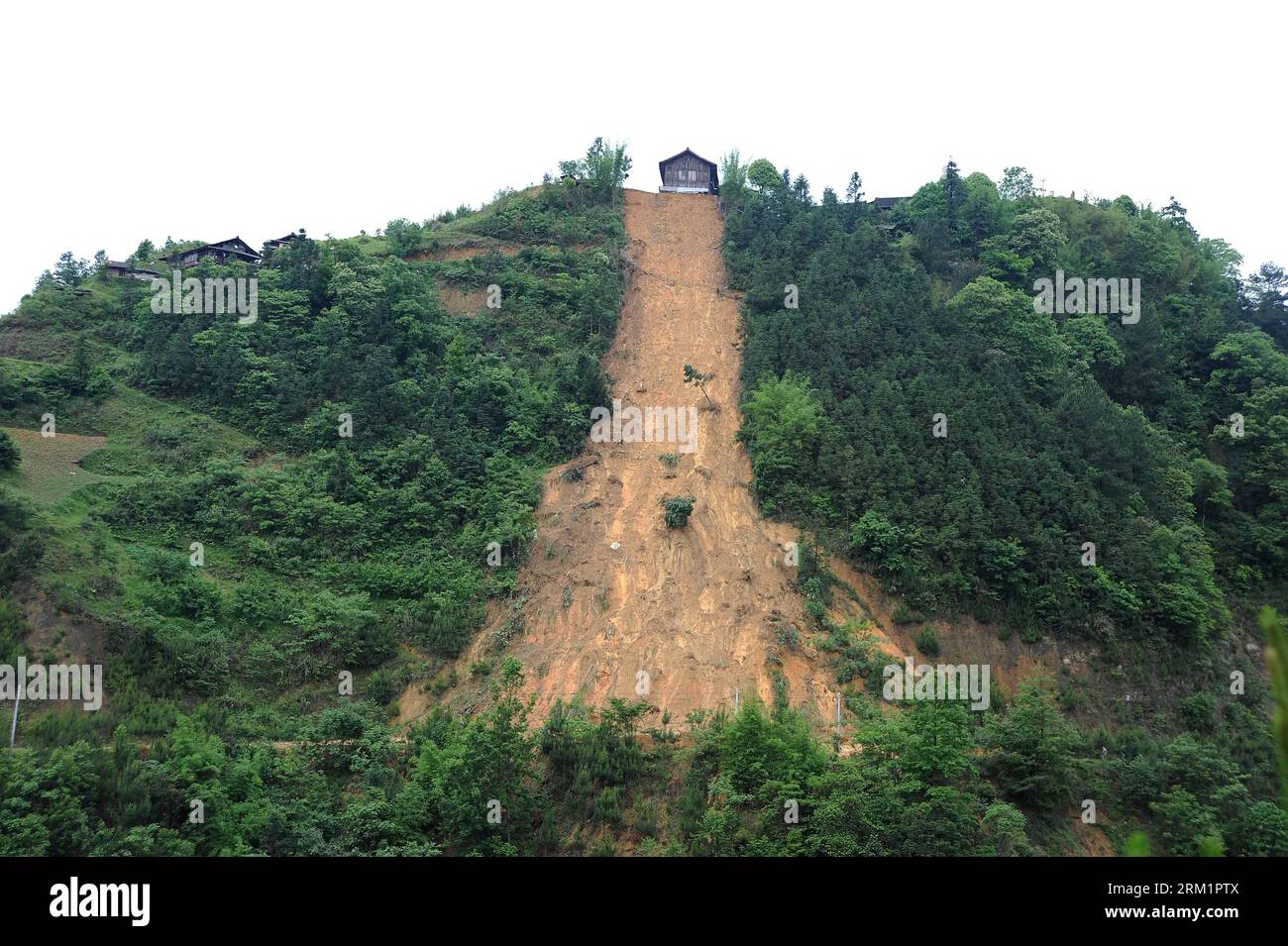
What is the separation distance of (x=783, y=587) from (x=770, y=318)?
37.6 ft

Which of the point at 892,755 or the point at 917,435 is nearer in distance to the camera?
the point at 892,755

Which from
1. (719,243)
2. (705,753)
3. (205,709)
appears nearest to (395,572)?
(205,709)

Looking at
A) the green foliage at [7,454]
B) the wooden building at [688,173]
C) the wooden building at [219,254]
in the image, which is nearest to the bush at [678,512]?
the green foliage at [7,454]

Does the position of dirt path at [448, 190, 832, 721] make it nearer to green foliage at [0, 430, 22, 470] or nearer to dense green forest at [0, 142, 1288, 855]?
dense green forest at [0, 142, 1288, 855]

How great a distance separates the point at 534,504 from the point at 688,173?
26333mm

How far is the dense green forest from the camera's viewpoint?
1633 cm

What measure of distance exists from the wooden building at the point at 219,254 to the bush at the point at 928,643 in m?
27.9

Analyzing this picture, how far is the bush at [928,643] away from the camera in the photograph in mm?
22000

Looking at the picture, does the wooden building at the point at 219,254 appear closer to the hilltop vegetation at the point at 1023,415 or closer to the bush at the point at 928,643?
the hilltop vegetation at the point at 1023,415

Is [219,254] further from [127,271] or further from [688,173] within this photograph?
[688,173]

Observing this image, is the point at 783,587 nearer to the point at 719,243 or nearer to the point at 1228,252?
the point at 719,243

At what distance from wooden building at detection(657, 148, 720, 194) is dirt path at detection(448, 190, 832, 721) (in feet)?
55.6

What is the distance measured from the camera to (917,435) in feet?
84.0

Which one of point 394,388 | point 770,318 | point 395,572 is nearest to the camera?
point 395,572
